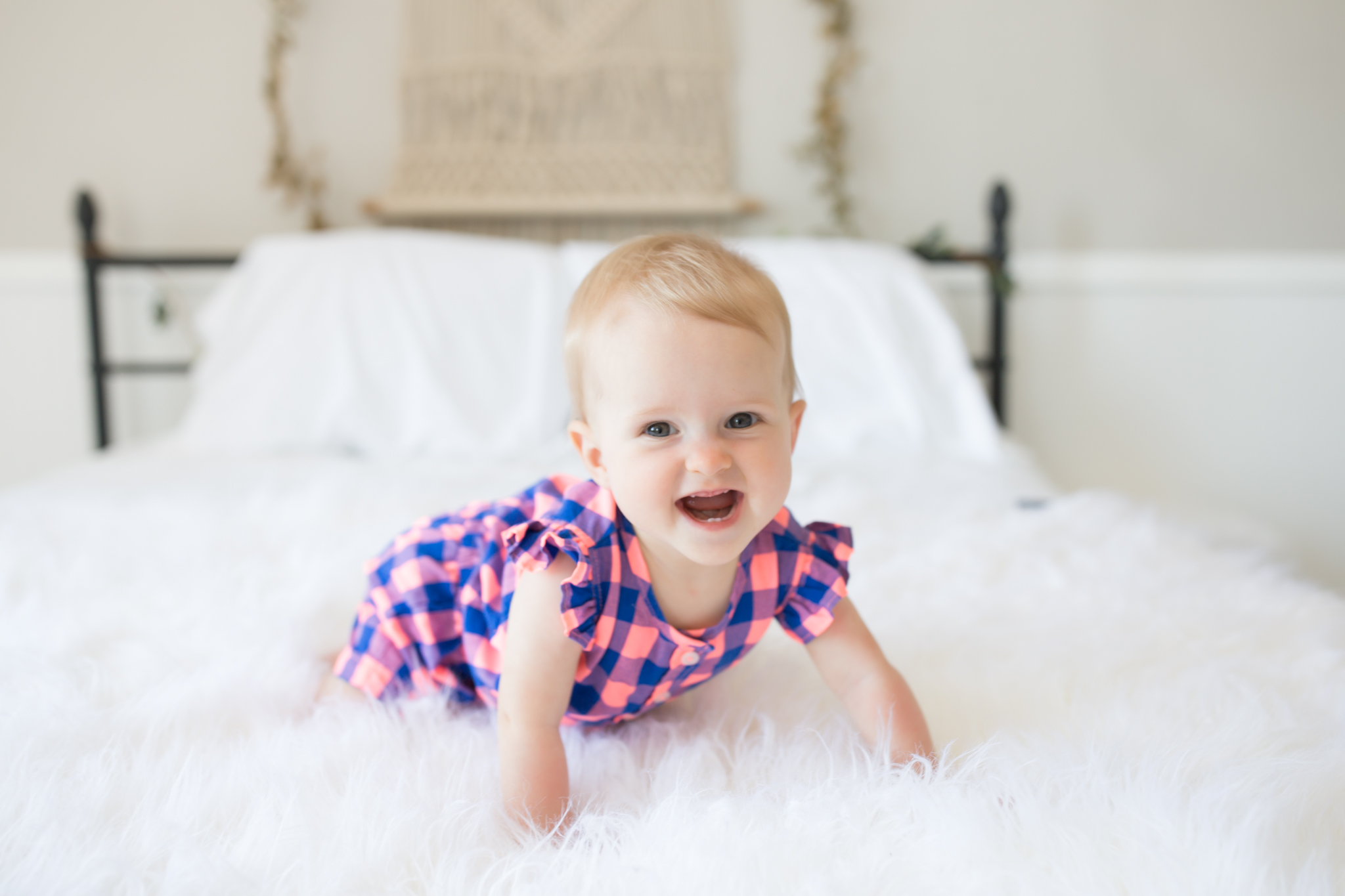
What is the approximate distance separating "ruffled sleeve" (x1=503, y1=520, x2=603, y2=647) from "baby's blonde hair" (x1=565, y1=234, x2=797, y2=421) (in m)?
0.09

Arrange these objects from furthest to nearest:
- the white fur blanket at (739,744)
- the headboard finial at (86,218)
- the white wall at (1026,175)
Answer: the white wall at (1026,175), the headboard finial at (86,218), the white fur blanket at (739,744)

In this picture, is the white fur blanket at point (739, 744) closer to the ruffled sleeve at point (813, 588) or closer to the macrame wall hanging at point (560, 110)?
the ruffled sleeve at point (813, 588)

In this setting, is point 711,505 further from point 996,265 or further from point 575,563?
point 996,265

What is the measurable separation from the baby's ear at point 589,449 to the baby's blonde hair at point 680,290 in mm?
11

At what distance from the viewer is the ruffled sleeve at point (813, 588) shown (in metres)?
0.64

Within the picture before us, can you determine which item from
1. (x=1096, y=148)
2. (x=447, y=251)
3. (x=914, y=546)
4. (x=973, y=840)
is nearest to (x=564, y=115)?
(x=447, y=251)

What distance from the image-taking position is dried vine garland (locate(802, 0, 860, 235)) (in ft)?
6.97

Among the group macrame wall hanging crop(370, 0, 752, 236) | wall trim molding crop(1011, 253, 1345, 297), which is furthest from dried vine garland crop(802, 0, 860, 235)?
wall trim molding crop(1011, 253, 1345, 297)

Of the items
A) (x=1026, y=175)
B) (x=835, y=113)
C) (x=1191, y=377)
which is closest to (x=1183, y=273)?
(x=1191, y=377)

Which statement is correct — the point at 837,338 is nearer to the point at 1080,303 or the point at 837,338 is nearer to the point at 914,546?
the point at 914,546

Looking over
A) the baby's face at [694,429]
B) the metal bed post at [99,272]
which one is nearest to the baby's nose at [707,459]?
the baby's face at [694,429]

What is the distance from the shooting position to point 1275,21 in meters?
2.16

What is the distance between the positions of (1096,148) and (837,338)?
1.07 metres

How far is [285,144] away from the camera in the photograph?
210cm
